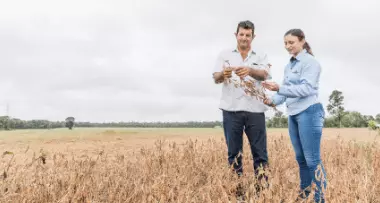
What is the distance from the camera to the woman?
3.54 m

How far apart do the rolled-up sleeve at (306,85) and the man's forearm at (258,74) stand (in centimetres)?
49

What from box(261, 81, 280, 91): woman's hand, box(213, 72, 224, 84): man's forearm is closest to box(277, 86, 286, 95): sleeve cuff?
box(261, 81, 280, 91): woman's hand

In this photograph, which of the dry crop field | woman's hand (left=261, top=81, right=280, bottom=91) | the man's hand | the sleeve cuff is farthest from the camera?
the man's hand

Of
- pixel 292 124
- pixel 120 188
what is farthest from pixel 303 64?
pixel 120 188

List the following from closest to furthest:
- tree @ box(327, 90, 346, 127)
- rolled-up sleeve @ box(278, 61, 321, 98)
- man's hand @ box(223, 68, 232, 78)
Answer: rolled-up sleeve @ box(278, 61, 321, 98) → man's hand @ box(223, 68, 232, 78) → tree @ box(327, 90, 346, 127)

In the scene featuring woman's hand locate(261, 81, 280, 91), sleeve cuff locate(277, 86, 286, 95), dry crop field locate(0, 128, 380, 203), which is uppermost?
woman's hand locate(261, 81, 280, 91)

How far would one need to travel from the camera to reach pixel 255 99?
4.27 meters

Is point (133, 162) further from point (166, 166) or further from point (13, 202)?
point (13, 202)

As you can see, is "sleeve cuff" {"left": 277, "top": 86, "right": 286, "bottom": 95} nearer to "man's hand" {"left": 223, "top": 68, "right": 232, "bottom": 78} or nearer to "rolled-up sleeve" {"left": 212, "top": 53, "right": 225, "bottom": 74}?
"man's hand" {"left": 223, "top": 68, "right": 232, "bottom": 78}

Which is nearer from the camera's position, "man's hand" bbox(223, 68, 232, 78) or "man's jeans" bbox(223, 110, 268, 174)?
"man's hand" bbox(223, 68, 232, 78)

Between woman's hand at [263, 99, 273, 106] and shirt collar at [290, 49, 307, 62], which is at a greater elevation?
shirt collar at [290, 49, 307, 62]

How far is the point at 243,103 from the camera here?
4250 mm

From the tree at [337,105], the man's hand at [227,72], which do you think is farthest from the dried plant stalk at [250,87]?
the tree at [337,105]

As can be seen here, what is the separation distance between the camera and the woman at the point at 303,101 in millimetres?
3537
